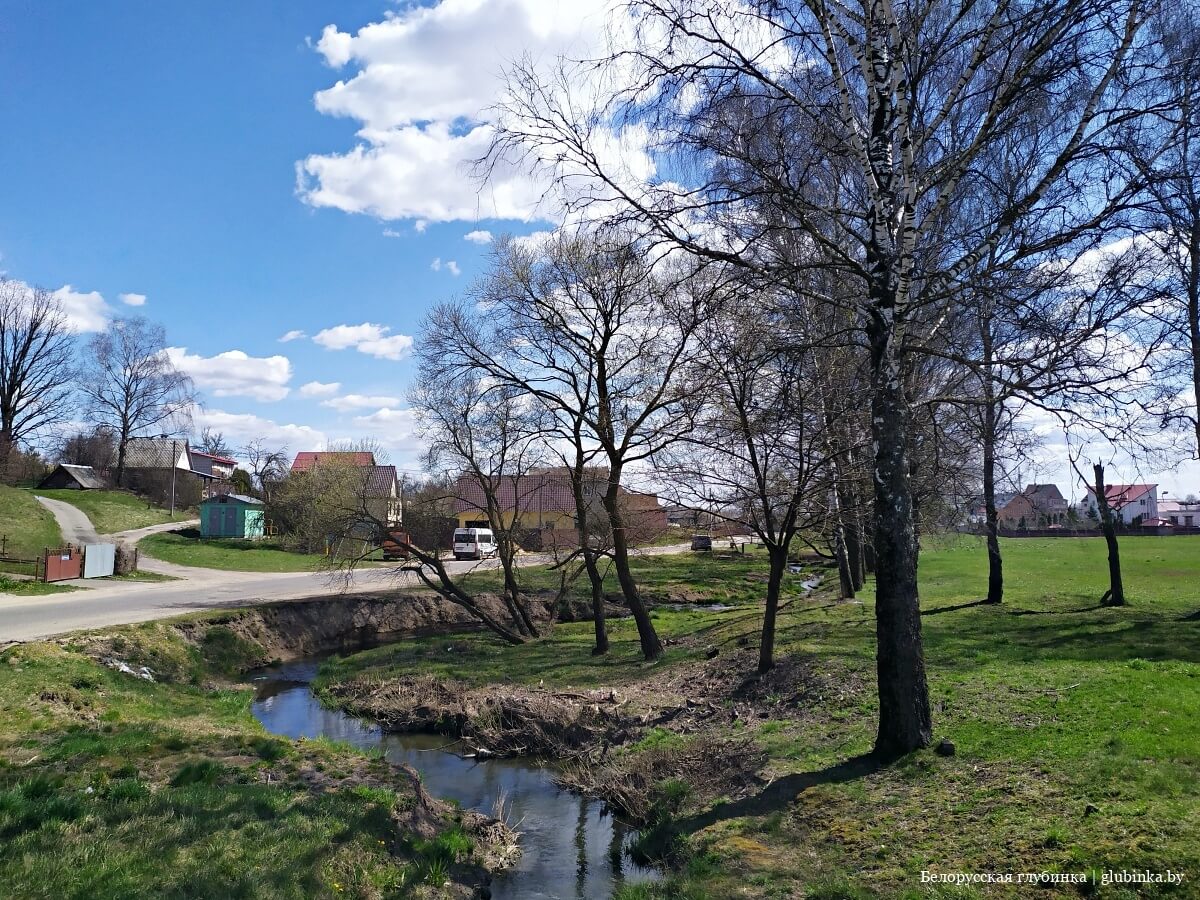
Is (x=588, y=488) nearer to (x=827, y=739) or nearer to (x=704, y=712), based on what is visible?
(x=704, y=712)

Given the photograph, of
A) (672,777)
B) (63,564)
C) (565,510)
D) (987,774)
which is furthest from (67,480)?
(987,774)

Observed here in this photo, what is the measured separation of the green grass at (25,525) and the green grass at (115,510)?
3.50 m

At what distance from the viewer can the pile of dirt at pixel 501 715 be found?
12336 millimetres

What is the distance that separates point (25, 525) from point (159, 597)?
69.9 feet

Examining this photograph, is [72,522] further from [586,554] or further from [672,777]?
[672,777]

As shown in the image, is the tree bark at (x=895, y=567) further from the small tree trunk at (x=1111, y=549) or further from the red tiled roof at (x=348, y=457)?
the red tiled roof at (x=348, y=457)

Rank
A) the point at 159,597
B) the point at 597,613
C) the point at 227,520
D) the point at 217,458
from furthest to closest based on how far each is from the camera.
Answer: the point at 217,458, the point at 227,520, the point at 159,597, the point at 597,613

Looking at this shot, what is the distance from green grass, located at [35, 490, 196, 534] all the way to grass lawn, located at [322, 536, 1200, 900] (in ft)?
147

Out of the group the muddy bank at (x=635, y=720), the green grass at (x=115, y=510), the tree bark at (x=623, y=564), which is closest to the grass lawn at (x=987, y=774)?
the muddy bank at (x=635, y=720)

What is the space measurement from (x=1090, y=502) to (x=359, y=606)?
27.4 meters

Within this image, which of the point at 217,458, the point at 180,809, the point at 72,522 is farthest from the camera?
the point at 217,458

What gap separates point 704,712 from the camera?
11.7m

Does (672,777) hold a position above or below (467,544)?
below

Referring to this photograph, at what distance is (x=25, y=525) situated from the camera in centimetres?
3831
